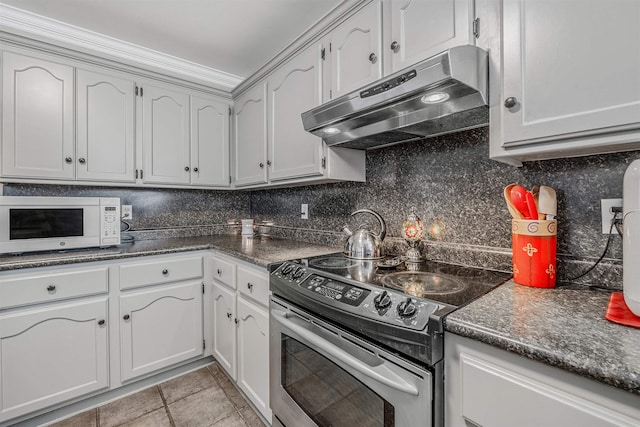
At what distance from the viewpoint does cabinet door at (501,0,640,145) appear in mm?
730

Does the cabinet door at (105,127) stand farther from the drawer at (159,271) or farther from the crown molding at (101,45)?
the drawer at (159,271)

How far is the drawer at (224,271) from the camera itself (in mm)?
1807

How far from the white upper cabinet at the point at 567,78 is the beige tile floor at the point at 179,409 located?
1865mm

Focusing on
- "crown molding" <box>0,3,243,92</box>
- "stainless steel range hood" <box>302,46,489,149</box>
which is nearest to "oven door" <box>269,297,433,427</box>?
"stainless steel range hood" <box>302,46,489,149</box>

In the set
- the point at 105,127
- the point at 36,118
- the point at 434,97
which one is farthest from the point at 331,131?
the point at 36,118

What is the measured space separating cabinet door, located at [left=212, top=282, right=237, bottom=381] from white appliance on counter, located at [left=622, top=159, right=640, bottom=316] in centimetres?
172

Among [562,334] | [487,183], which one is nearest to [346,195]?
[487,183]

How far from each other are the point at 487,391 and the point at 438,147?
1092 millimetres

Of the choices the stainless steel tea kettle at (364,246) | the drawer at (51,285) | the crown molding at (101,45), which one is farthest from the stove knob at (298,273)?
the crown molding at (101,45)

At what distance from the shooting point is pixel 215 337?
2061mm

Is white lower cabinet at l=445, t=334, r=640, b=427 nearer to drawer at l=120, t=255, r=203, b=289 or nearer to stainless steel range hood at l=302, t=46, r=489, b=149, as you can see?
stainless steel range hood at l=302, t=46, r=489, b=149

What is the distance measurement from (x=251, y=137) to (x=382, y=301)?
1.85 m

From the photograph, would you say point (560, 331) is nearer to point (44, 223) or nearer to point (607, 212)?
point (607, 212)

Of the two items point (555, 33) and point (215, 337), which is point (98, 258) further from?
point (555, 33)
